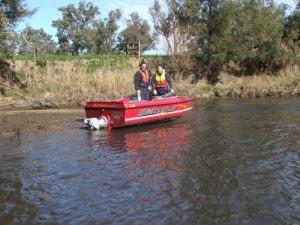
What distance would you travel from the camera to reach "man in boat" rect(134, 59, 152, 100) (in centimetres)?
1320

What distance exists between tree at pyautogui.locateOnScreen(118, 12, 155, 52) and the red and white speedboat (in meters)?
37.5

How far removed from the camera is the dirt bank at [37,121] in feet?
40.2

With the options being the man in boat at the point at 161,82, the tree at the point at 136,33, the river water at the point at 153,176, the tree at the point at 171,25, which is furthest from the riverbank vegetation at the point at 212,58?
the tree at the point at 136,33

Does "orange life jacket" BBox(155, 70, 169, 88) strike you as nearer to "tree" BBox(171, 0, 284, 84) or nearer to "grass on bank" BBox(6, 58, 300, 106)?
"grass on bank" BBox(6, 58, 300, 106)

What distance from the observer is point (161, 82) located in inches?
548

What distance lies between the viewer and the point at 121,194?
6453 mm

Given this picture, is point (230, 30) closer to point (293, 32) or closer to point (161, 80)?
point (293, 32)

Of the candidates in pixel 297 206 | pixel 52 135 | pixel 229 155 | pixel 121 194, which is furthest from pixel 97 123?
pixel 297 206

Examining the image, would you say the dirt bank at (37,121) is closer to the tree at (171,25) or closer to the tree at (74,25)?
the tree at (171,25)

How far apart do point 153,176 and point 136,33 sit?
46348 millimetres

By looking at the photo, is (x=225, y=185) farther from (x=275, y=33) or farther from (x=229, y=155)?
(x=275, y=33)

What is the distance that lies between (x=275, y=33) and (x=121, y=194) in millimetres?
21965

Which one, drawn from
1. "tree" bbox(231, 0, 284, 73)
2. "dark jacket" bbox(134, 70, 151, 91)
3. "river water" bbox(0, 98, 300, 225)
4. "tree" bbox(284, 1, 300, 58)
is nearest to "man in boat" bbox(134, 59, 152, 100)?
"dark jacket" bbox(134, 70, 151, 91)

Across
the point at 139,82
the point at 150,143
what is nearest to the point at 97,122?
the point at 139,82
